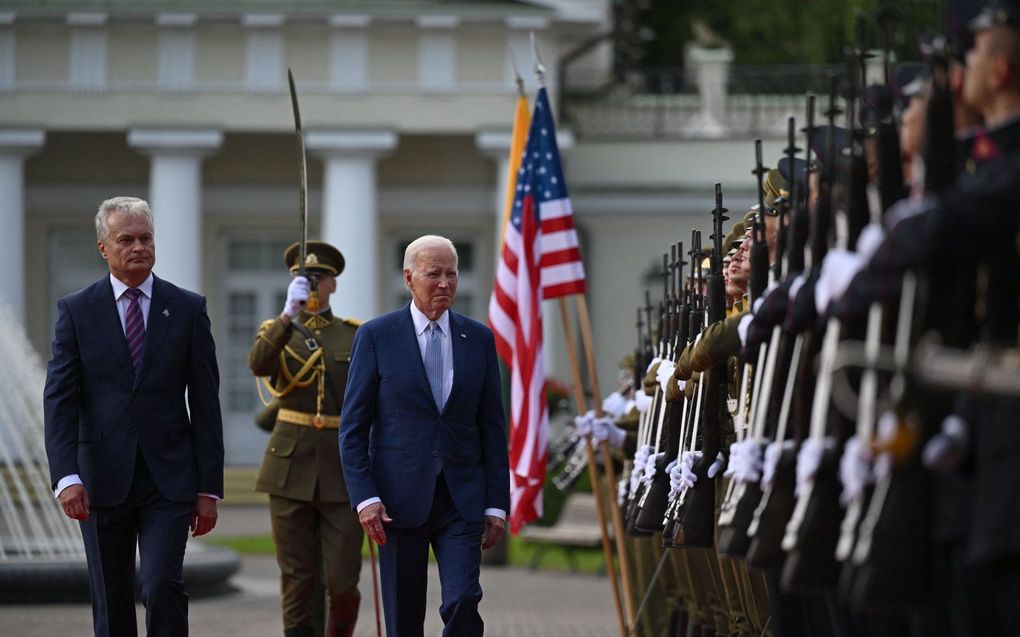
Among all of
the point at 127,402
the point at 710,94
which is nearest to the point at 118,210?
the point at 127,402

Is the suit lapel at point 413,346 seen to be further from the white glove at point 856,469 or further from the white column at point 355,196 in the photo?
the white column at point 355,196

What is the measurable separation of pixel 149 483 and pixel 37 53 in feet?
78.1

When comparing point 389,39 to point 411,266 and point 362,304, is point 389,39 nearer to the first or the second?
point 362,304

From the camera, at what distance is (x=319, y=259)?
11000mm

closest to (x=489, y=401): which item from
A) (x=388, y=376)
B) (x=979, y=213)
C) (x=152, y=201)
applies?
(x=388, y=376)

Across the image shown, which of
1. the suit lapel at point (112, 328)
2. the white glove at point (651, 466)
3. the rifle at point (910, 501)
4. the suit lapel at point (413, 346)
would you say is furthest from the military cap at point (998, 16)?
the white glove at point (651, 466)

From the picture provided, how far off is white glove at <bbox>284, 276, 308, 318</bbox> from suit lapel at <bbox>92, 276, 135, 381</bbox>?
1943 millimetres

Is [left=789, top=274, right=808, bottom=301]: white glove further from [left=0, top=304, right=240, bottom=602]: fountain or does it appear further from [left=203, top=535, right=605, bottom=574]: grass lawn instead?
[left=203, top=535, right=605, bottom=574]: grass lawn

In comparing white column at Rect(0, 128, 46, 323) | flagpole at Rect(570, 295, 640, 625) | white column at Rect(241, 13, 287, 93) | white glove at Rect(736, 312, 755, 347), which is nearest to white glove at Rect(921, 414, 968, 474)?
white glove at Rect(736, 312, 755, 347)

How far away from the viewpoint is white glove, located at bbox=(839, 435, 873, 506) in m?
5.37

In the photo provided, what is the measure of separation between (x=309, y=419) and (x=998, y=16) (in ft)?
19.1

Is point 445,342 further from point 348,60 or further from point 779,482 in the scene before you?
point 348,60

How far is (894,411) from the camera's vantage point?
518cm

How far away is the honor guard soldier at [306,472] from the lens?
10211 millimetres
